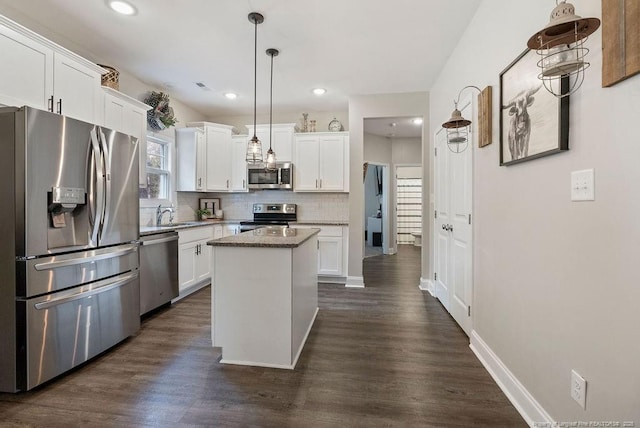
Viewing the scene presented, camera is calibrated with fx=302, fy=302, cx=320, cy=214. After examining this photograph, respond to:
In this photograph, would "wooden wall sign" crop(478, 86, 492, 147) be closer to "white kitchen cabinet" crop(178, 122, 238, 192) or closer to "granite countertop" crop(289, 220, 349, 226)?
"granite countertop" crop(289, 220, 349, 226)

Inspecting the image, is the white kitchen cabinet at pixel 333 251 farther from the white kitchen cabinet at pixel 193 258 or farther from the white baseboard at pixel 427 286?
the white kitchen cabinet at pixel 193 258

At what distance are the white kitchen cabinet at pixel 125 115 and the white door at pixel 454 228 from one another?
3056 millimetres

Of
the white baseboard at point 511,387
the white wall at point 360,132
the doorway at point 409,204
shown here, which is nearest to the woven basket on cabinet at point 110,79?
the white wall at point 360,132

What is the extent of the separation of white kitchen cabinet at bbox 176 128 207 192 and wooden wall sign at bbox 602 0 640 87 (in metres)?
4.48

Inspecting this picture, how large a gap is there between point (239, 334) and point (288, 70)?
2901mm

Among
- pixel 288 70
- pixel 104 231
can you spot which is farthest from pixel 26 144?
pixel 288 70

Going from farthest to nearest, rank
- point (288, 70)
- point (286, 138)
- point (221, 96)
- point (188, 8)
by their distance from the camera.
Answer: point (286, 138), point (221, 96), point (288, 70), point (188, 8)

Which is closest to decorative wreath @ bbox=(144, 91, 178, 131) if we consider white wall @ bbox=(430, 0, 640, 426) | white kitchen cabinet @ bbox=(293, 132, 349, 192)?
white kitchen cabinet @ bbox=(293, 132, 349, 192)

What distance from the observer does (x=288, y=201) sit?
5.14 metres

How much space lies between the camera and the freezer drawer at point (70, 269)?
6.00ft

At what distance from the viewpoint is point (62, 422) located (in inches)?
64.4

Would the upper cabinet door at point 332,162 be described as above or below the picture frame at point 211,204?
above

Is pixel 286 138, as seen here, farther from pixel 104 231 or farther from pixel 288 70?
pixel 104 231

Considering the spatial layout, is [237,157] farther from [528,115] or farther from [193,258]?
[528,115]
